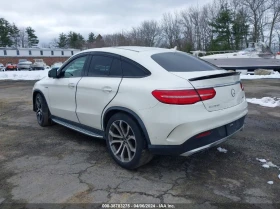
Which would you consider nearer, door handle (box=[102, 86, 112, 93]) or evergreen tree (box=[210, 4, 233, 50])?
door handle (box=[102, 86, 112, 93])

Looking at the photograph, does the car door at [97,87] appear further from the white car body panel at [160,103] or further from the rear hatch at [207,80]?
the rear hatch at [207,80]

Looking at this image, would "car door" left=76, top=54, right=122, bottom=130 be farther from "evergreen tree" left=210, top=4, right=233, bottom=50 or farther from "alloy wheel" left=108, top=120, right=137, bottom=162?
"evergreen tree" left=210, top=4, right=233, bottom=50

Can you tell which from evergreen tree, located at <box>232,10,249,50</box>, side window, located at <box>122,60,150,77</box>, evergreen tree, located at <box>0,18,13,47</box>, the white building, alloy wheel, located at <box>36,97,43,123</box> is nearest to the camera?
side window, located at <box>122,60,150,77</box>

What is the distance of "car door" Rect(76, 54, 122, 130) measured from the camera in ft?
11.3

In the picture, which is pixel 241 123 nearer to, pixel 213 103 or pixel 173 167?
pixel 213 103

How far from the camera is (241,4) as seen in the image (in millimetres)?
40625

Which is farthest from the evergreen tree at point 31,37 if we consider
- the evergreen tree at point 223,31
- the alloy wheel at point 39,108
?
the alloy wheel at point 39,108

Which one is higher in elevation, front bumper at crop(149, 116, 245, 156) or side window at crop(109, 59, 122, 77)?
side window at crop(109, 59, 122, 77)

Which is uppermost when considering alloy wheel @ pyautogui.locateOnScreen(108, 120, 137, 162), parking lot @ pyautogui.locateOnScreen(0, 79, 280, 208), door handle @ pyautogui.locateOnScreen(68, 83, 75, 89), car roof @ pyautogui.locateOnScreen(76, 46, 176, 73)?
car roof @ pyautogui.locateOnScreen(76, 46, 176, 73)

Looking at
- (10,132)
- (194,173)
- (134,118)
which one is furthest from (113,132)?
(10,132)

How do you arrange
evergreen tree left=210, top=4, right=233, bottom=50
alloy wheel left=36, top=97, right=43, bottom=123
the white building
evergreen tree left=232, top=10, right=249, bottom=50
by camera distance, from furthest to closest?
1. the white building
2. evergreen tree left=232, top=10, right=249, bottom=50
3. evergreen tree left=210, top=4, right=233, bottom=50
4. alloy wheel left=36, top=97, right=43, bottom=123

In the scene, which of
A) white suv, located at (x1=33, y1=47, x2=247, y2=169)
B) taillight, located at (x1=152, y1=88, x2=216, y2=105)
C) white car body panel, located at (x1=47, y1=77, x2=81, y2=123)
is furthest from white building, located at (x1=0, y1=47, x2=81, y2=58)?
taillight, located at (x1=152, y1=88, x2=216, y2=105)

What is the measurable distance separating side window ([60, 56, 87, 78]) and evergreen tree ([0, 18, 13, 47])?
7076cm

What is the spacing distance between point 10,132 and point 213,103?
14.1ft
